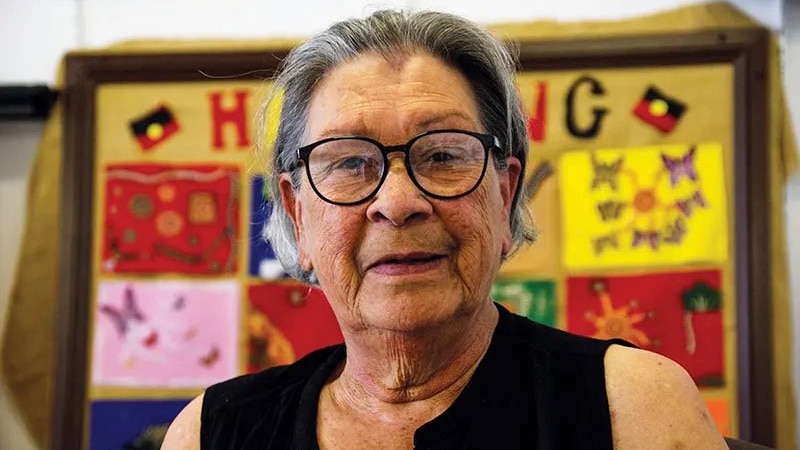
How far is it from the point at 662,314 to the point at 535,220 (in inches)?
13.6

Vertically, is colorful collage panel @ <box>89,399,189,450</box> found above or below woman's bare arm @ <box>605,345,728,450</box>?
below

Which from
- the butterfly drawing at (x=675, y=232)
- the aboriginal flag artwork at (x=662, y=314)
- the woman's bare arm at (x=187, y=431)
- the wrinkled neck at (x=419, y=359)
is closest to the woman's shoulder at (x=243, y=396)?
the woman's bare arm at (x=187, y=431)

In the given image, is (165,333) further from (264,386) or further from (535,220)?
(535,220)

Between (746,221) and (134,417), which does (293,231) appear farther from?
(746,221)

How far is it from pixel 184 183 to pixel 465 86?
1.02 meters

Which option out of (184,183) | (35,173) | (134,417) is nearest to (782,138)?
(184,183)

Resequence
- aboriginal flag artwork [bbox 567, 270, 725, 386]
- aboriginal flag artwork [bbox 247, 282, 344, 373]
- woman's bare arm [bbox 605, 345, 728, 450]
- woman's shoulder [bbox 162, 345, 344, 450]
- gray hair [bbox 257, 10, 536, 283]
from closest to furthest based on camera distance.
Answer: woman's bare arm [bbox 605, 345, 728, 450]
gray hair [bbox 257, 10, 536, 283]
woman's shoulder [bbox 162, 345, 344, 450]
aboriginal flag artwork [bbox 567, 270, 725, 386]
aboriginal flag artwork [bbox 247, 282, 344, 373]

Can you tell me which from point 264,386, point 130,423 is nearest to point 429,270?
point 264,386

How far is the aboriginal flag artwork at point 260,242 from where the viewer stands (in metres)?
1.73

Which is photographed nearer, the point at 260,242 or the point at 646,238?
the point at 646,238

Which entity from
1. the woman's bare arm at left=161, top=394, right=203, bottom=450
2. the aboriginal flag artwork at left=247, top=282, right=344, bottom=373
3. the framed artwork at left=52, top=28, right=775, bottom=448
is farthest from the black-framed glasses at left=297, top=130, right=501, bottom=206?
the aboriginal flag artwork at left=247, top=282, right=344, bottom=373

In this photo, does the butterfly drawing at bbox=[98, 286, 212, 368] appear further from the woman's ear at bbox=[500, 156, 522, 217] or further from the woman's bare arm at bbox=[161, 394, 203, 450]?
the woman's ear at bbox=[500, 156, 522, 217]

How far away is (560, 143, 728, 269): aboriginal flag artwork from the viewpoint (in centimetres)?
160

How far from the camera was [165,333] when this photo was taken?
175 centimetres
